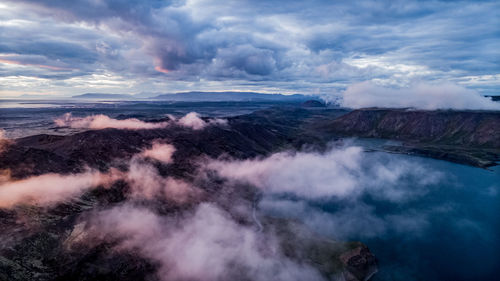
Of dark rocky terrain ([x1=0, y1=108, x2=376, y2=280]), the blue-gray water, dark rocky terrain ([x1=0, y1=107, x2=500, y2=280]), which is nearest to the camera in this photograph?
dark rocky terrain ([x1=0, y1=108, x2=376, y2=280])

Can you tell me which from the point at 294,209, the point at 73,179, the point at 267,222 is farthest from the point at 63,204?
the point at 294,209

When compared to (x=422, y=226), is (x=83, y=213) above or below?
above

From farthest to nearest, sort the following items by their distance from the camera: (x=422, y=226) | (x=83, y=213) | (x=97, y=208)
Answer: (x=422, y=226)
(x=97, y=208)
(x=83, y=213)

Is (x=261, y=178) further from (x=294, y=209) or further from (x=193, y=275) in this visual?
(x=193, y=275)

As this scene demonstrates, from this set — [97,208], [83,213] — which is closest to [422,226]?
[97,208]

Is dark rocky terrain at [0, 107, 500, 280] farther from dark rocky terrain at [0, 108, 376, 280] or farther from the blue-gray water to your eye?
the blue-gray water

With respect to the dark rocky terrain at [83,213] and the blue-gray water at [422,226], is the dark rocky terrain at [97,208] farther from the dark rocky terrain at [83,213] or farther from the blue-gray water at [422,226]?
the blue-gray water at [422,226]

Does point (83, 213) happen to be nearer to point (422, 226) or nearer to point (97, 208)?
point (97, 208)

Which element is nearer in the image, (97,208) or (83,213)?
(83,213)

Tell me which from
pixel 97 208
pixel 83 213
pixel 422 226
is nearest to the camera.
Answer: pixel 83 213

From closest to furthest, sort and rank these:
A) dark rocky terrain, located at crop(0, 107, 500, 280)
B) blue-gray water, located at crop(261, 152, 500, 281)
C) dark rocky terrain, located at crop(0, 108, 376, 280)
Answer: dark rocky terrain, located at crop(0, 108, 376, 280) < dark rocky terrain, located at crop(0, 107, 500, 280) < blue-gray water, located at crop(261, 152, 500, 281)

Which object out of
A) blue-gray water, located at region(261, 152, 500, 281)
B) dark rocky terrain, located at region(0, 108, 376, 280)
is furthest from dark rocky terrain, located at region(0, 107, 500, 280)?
blue-gray water, located at region(261, 152, 500, 281)
